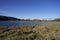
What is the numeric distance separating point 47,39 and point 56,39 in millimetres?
685

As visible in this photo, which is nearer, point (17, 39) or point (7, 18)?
point (17, 39)

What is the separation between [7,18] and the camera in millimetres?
174625

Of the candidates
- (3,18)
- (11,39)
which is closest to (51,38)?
(11,39)

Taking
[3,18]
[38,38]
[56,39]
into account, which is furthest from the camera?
[3,18]

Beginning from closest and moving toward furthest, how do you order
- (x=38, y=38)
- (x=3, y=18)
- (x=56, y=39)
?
1. (x=56, y=39)
2. (x=38, y=38)
3. (x=3, y=18)

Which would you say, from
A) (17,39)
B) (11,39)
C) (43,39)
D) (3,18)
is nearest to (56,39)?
(43,39)

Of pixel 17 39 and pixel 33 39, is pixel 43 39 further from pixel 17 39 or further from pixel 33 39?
pixel 17 39

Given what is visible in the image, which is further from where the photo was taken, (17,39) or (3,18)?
(3,18)

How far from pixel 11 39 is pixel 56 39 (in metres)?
3.56

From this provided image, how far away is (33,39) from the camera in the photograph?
7.29 metres

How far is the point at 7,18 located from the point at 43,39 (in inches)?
6833

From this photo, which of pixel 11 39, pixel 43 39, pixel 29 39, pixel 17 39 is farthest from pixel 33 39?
pixel 11 39

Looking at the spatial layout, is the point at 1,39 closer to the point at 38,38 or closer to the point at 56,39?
the point at 38,38

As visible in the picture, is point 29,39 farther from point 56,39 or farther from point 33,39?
point 56,39
